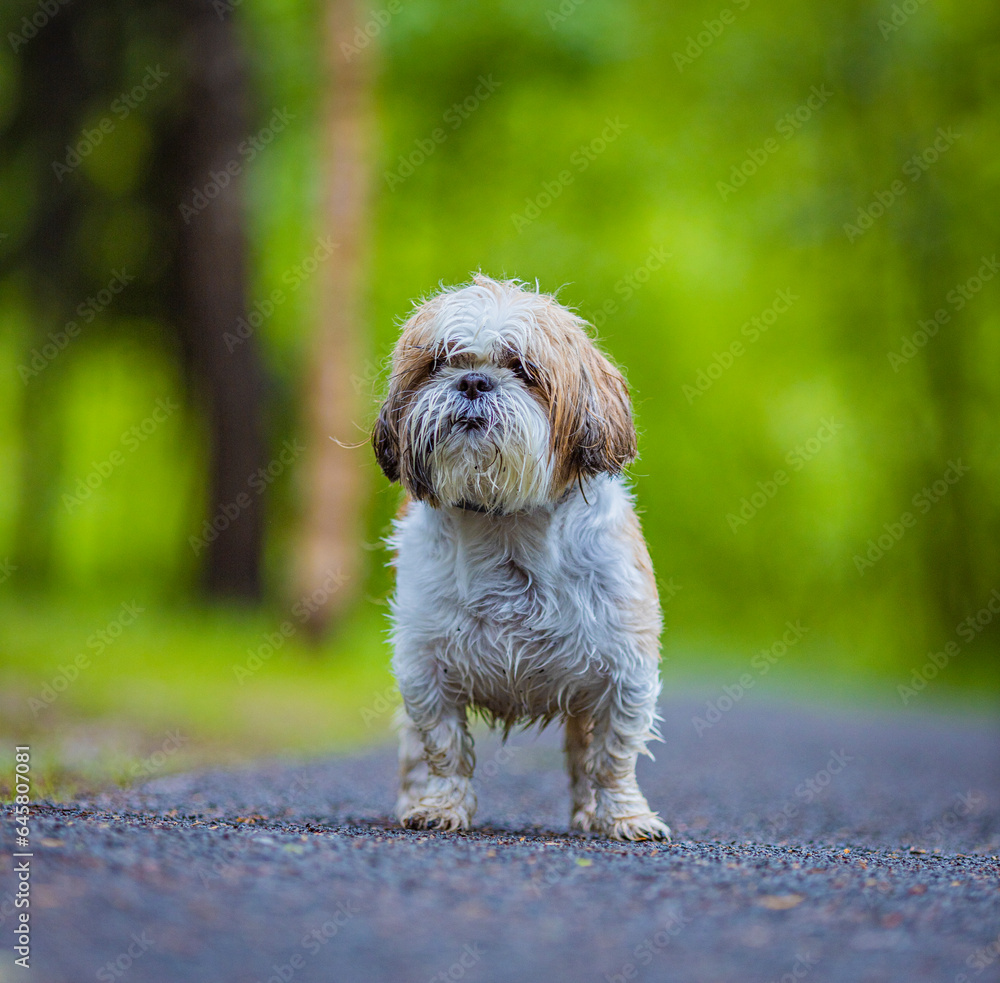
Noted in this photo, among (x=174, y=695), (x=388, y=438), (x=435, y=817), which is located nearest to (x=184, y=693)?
(x=174, y=695)

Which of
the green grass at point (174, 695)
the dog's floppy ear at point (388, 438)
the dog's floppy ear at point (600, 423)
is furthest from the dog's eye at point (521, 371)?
the green grass at point (174, 695)

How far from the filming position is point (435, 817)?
5.14 meters

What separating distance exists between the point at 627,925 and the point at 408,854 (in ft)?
2.84

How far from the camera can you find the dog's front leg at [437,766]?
517 centimetres

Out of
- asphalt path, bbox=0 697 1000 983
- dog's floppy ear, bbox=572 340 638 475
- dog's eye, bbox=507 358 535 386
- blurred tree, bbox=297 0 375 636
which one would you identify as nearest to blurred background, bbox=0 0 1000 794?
blurred tree, bbox=297 0 375 636

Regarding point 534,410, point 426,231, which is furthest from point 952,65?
point 534,410

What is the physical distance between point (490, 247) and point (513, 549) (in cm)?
1864

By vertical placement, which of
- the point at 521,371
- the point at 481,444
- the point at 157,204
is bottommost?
the point at 481,444

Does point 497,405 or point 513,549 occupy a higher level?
point 497,405

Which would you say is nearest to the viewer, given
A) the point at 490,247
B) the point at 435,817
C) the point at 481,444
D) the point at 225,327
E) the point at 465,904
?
the point at 465,904

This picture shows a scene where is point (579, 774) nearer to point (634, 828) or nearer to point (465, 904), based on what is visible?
point (634, 828)

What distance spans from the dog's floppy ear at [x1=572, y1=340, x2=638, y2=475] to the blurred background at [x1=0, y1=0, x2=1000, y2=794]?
9238 mm

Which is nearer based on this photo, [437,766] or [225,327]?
[437,766]

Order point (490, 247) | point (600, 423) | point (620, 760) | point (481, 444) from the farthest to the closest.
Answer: point (490, 247), point (620, 760), point (600, 423), point (481, 444)
